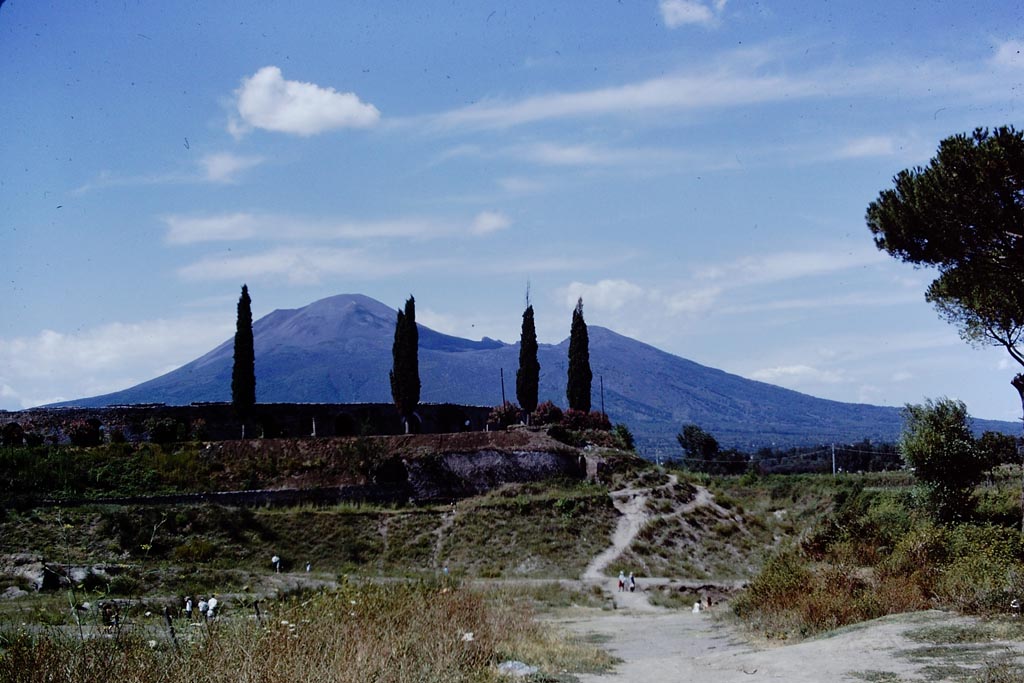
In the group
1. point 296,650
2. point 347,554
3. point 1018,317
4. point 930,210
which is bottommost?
point 347,554

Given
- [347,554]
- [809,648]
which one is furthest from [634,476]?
[809,648]

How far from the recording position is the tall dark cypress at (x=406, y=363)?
56062 mm

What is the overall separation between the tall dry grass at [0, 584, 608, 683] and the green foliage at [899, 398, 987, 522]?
1832 centimetres

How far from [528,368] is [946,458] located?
3114cm

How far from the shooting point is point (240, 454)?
4759cm

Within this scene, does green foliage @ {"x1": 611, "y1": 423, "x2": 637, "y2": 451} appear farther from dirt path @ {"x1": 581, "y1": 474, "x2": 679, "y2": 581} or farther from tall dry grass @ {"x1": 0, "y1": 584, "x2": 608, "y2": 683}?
tall dry grass @ {"x1": 0, "y1": 584, "x2": 608, "y2": 683}

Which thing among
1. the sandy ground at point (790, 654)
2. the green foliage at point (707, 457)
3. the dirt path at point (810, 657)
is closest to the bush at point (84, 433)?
the sandy ground at point (790, 654)

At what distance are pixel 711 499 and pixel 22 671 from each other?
44.4 m

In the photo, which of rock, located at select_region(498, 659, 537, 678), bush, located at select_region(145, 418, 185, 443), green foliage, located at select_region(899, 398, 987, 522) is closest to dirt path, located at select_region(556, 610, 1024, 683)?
rock, located at select_region(498, 659, 537, 678)

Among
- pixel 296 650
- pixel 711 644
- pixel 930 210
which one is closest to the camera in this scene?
pixel 296 650

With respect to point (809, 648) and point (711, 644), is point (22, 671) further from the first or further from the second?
point (711, 644)

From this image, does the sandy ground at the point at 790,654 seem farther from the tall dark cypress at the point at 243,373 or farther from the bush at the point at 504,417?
the bush at the point at 504,417

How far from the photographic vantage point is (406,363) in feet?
183

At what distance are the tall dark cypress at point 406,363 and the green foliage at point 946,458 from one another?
2972 cm
